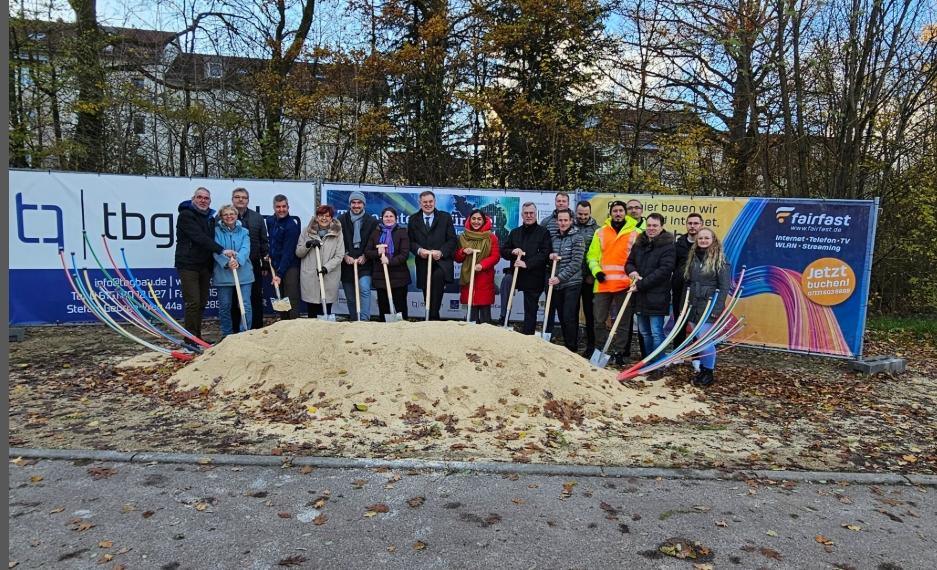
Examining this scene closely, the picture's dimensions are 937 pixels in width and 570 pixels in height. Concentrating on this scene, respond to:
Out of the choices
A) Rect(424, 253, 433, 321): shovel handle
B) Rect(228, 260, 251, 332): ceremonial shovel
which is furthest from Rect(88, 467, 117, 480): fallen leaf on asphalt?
Rect(424, 253, 433, 321): shovel handle

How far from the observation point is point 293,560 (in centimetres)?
306

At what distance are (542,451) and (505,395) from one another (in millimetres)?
1035

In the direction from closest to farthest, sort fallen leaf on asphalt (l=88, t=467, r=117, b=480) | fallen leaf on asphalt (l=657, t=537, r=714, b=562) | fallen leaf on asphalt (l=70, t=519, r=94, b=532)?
fallen leaf on asphalt (l=657, t=537, r=714, b=562) → fallen leaf on asphalt (l=70, t=519, r=94, b=532) → fallen leaf on asphalt (l=88, t=467, r=117, b=480)

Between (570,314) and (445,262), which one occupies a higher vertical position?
(445,262)

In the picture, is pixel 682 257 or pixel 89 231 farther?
pixel 89 231

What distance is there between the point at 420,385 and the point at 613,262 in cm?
Result: 313

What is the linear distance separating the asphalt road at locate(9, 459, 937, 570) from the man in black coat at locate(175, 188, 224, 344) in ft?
11.7

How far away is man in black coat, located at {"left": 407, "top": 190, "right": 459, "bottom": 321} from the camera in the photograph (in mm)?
8109

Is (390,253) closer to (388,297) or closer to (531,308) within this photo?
(388,297)

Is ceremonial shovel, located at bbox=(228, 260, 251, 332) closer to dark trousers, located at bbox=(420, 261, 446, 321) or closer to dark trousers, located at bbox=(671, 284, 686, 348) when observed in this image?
dark trousers, located at bbox=(420, 261, 446, 321)

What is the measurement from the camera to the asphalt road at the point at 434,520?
10.3 feet

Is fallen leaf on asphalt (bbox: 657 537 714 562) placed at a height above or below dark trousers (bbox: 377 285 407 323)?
below

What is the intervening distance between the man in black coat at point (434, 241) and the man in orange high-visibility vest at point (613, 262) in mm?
1844

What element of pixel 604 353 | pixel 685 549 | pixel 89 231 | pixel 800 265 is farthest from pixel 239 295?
pixel 800 265
